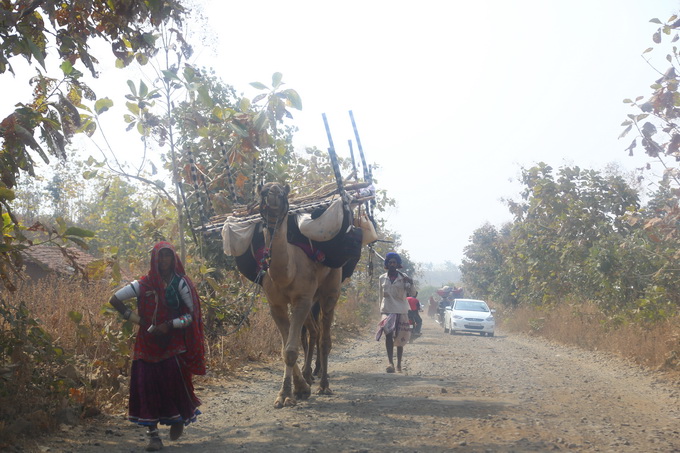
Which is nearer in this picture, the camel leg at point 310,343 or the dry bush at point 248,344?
the camel leg at point 310,343

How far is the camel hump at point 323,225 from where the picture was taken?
8.20 metres

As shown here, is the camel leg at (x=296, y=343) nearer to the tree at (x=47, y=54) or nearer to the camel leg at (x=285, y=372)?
the camel leg at (x=285, y=372)

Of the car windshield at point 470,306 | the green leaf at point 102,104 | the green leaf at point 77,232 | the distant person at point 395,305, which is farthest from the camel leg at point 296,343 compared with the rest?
the car windshield at point 470,306

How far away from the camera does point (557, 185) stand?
74.5ft

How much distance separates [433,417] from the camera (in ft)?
22.5

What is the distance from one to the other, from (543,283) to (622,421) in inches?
721

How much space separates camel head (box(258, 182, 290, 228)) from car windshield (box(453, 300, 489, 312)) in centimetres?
2039

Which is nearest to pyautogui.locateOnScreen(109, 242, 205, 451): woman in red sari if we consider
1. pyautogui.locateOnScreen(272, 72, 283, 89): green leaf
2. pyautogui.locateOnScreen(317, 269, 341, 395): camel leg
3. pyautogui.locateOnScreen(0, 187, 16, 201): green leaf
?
pyautogui.locateOnScreen(0, 187, 16, 201): green leaf

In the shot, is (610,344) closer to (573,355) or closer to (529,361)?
(573,355)

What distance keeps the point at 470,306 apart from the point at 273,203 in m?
20.8

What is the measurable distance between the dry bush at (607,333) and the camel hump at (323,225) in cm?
664

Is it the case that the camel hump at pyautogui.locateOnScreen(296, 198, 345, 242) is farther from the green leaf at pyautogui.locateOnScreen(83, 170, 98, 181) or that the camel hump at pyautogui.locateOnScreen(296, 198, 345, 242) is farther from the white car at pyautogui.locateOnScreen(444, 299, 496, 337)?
the white car at pyautogui.locateOnScreen(444, 299, 496, 337)

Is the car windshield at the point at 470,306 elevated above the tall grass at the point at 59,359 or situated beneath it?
situated beneath

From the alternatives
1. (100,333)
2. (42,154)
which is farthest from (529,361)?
(42,154)
